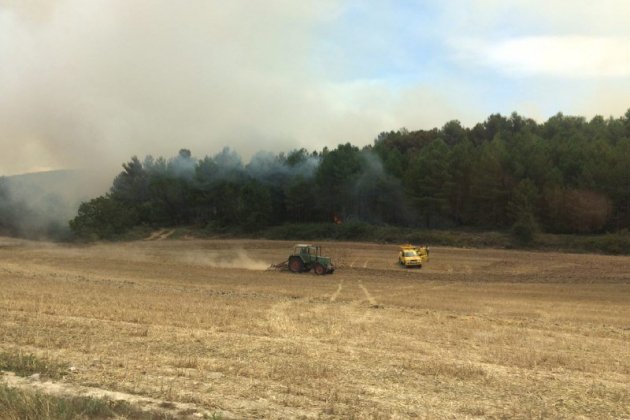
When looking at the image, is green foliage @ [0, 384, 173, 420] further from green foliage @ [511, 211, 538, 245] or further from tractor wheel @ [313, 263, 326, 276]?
green foliage @ [511, 211, 538, 245]

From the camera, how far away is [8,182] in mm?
90438

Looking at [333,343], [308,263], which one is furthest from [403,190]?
[333,343]

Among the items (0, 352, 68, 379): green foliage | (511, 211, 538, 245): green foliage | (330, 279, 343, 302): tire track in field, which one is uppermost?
(511, 211, 538, 245): green foliage

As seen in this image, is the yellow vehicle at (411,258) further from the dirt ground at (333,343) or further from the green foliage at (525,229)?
the green foliage at (525,229)

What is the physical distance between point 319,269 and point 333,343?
26009mm

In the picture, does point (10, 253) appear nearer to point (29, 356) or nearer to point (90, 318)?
point (90, 318)

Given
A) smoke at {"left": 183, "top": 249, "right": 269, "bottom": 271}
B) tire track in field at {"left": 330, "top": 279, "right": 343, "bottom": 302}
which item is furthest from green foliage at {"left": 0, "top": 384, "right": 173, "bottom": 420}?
smoke at {"left": 183, "top": 249, "right": 269, "bottom": 271}

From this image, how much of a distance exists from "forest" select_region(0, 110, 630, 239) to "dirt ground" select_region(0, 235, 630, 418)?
29.4m

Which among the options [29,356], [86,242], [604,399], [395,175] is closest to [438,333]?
[604,399]

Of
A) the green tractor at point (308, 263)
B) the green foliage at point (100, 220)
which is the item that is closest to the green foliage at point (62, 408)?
the green tractor at point (308, 263)

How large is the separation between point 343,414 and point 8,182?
320 feet

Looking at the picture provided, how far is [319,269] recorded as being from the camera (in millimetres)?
40031

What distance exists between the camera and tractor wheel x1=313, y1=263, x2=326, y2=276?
Result: 131ft

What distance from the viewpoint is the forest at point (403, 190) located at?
62.7 meters
